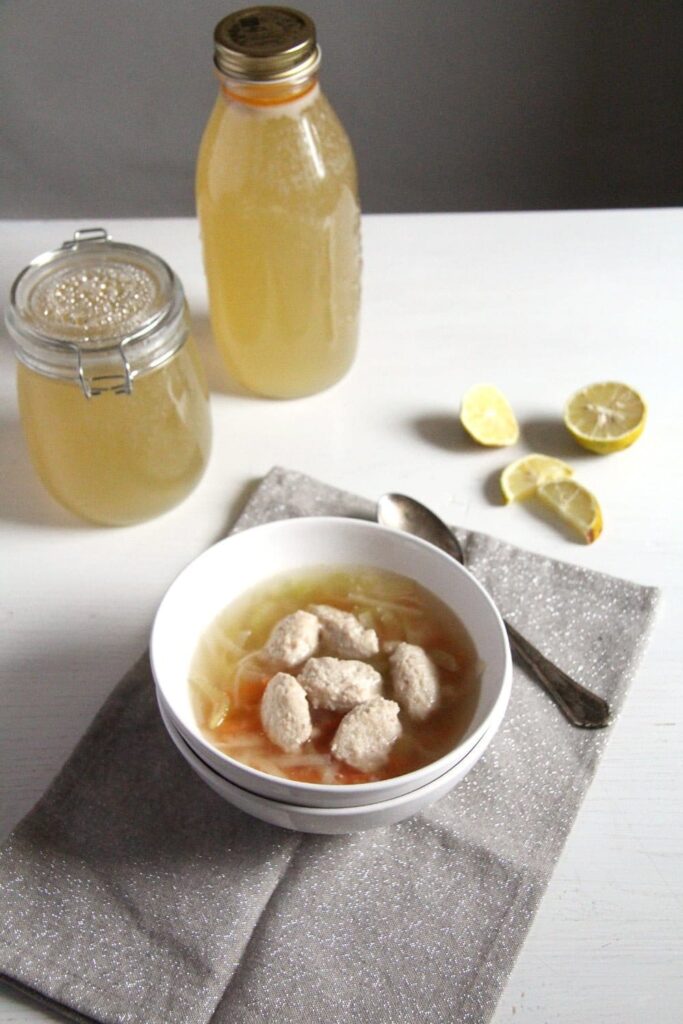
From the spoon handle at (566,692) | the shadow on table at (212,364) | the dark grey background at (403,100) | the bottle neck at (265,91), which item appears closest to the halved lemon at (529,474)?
the spoon handle at (566,692)

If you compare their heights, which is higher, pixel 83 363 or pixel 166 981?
pixel 83 363

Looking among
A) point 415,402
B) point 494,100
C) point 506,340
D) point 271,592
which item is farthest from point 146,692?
point 494,100

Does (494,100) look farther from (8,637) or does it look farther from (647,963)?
(647,963)

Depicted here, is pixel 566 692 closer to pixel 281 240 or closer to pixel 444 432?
pixel 444 432

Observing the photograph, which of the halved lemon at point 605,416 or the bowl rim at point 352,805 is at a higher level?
the bowl rim at point 352,805

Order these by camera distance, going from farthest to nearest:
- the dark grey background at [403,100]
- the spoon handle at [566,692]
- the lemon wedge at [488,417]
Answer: the dark grey background at [403,100] < the lemon wedge at [488,417] < the spoon handle at [566,692]

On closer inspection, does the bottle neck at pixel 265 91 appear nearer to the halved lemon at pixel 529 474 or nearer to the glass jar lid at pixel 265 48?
the glass jar lid at pixel 265 48

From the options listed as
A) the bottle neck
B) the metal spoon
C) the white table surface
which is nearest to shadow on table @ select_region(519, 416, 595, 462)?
the white table surface

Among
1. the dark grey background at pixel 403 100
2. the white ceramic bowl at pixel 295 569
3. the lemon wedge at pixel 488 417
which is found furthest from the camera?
the dark grey background at pixel 403 100
